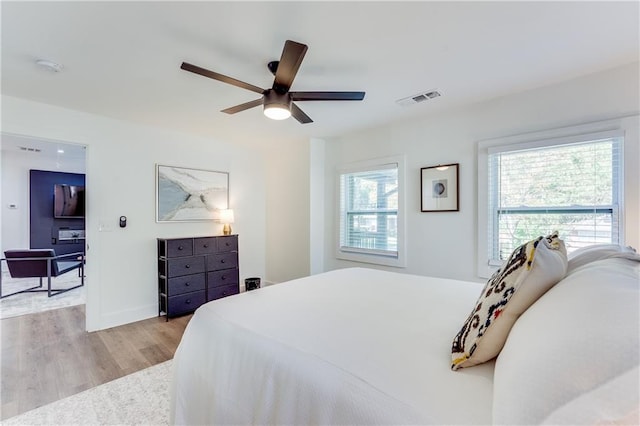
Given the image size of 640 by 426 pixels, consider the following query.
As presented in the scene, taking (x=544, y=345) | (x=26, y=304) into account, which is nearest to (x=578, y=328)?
(x=544, y=345)

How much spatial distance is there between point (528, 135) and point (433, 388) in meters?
2.72

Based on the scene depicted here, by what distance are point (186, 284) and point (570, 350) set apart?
3794 mm

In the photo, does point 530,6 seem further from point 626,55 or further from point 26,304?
point 26,304

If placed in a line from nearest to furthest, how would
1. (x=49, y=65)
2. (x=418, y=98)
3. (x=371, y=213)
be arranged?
(x=49, y=65)
(x=418, y=98)
(x=371, y=213)

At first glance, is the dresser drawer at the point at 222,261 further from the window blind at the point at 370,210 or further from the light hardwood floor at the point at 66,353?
the window blind at the point at 370,210

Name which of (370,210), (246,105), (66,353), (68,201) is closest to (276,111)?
(246,105)

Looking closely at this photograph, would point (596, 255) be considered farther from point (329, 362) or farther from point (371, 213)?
point (371, 213)

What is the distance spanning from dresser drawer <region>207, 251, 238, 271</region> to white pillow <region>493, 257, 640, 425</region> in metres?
3.67

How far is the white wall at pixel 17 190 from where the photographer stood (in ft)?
18.6

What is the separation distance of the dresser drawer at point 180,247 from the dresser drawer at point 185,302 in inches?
20.4

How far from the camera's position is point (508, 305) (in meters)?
0.95

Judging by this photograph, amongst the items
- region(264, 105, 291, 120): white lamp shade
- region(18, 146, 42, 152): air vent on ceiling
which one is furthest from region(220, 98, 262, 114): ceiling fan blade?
region(18, 146, 42, 152): air vent on ceiling

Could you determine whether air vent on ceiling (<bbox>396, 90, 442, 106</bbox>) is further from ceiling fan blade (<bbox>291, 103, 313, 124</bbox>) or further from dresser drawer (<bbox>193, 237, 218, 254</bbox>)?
dresser drawer (<bbox>193, 237, 218, 254</bbox>)

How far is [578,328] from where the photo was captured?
2.16 feet
